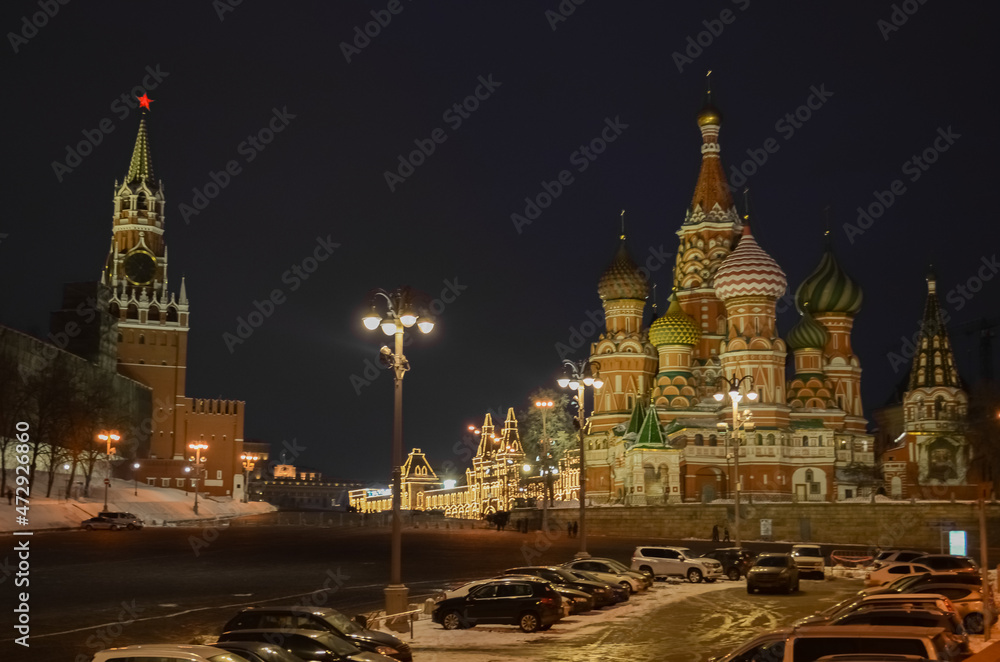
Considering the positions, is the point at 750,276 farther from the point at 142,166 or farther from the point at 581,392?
the point at 142,166

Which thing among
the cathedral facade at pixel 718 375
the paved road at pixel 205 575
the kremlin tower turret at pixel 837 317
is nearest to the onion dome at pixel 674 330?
the cathedral facade at pixel 718 375

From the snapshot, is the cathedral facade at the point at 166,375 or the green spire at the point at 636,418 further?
the cathedral facade at the point at 166,375

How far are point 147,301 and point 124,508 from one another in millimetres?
52956

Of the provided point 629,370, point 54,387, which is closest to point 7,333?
point 54,387

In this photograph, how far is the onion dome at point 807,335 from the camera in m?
84.2

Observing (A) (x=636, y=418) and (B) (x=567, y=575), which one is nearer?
(B) (x=567, y=575)

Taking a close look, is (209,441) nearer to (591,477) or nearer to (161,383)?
(161,383)

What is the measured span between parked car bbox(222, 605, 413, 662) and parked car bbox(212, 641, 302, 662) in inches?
92.7

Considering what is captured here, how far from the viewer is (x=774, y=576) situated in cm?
2989

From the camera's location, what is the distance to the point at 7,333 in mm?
82625

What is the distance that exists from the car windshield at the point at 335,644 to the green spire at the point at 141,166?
12322cm

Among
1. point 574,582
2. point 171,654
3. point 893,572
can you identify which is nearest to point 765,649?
point 171,654

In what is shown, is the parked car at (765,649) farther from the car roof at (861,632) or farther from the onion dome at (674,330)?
the onion dome at (674,330)

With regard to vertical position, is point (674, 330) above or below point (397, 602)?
above
